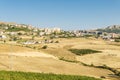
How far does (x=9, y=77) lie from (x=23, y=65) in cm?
1806

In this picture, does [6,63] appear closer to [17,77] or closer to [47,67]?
[47,67]

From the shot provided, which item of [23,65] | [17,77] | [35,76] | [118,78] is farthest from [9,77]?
[118,78]

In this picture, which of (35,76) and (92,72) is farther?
(92,72)

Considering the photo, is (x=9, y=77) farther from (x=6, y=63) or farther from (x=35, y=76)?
(x=6, y=63)

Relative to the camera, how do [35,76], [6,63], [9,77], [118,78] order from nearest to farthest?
[9,77] → [35,76] → [118,78] → [6,63]

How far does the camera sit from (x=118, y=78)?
2179 inches

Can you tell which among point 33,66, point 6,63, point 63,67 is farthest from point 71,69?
point 6,63

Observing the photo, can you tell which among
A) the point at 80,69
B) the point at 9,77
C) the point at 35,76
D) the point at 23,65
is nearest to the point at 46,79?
the point at 35,76

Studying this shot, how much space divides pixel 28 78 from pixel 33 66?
16957 mm

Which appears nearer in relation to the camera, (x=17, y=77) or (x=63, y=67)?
(x=17, y=77)

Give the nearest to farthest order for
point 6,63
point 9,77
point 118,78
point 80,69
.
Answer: point 9,77
point 118,78
point 6,63
point 80,69

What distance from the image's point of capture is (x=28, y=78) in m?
43.9

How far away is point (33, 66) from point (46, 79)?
16.8 meters

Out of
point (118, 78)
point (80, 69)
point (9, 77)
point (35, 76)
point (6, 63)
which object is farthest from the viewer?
point (80, 69)
